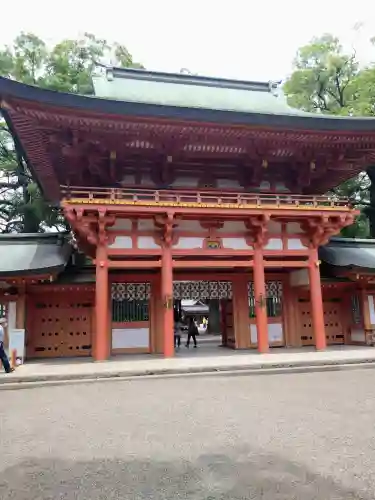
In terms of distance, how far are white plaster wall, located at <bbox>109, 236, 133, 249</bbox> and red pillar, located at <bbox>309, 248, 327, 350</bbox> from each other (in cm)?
656

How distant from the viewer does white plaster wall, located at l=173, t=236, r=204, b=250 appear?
13895mm

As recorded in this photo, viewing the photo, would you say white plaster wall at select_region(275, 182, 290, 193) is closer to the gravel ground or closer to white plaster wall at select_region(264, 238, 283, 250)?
white plaster wall at select_region(264, 238, 283, 250)

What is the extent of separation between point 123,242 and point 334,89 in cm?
2378

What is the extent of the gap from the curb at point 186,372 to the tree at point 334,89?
17.9 m

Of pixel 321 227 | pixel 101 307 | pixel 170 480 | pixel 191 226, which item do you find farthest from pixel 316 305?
pixel 170 480

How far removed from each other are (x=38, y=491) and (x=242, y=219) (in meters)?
11.5

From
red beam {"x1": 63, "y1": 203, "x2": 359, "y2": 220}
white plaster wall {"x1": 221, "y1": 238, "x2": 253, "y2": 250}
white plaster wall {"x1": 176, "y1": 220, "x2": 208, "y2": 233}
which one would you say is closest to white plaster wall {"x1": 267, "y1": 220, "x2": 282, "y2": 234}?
red beam {"x1": 63, "y1": 203, "x2": 359, "y2": 220}

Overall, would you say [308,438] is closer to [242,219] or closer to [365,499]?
[365,499]

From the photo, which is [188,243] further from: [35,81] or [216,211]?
[35,81]

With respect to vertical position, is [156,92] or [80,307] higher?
[156,92]

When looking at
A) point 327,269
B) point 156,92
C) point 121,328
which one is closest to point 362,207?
point 327,269

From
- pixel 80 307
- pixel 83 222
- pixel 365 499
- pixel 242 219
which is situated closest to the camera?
pixel 365 499

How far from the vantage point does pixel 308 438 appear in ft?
16.7

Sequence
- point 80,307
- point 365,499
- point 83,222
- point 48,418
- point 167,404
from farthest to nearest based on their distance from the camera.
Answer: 1. point 80,307
2. point 83,222
3. point 167,404
4. point 48,418
5. point 365,499
